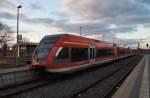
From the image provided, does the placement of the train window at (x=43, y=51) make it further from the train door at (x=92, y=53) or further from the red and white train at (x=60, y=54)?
the train door at (x=92, y=53)

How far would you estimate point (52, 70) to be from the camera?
17.2m

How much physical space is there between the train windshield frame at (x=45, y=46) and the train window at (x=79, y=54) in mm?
1911

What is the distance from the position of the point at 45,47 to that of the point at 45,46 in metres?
0.13

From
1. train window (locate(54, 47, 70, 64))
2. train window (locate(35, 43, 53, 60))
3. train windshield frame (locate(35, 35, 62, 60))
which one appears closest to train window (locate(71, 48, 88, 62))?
train window (locate(54, 47, 70, 64))

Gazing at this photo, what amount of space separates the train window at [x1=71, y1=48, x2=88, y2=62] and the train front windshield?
1.98 m

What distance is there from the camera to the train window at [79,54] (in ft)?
65.6

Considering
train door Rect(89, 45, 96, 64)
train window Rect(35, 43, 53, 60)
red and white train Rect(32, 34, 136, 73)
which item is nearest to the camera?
red and white train Rect(32, 34, 136, 73)

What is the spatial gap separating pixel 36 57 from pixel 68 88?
409cm

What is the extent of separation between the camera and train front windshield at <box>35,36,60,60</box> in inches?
693

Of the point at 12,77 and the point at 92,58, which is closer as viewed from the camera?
the point at 12,77

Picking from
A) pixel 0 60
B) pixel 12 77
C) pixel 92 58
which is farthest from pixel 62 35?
pixel 0 60

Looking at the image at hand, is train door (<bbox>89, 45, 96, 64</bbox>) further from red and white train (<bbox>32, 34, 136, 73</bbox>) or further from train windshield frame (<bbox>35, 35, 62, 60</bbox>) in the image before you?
train windshield frame (<bbox>35, 35, 62, 60</bbox>)

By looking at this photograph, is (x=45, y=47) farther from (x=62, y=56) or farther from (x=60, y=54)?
(x=62, y=56)

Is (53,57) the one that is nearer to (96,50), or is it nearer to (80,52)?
(80,52)
